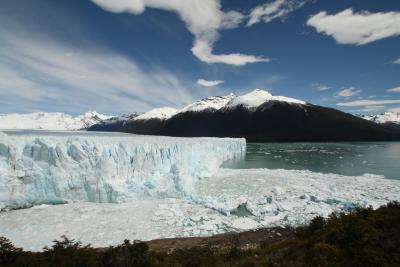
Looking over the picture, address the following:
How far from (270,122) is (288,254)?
127 m

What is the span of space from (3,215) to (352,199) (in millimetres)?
19280

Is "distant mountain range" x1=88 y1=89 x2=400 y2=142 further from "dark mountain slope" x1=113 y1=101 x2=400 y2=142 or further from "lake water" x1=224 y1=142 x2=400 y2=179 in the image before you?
"lake water" x1=224 y1=142 x2=400 y2=179

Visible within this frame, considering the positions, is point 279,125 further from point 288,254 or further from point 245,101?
point 288,254

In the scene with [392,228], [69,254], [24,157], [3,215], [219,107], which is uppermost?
[219,107]

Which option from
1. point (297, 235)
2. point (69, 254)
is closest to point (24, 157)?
point (69, 254)

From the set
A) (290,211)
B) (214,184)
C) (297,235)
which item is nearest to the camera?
(297,235)

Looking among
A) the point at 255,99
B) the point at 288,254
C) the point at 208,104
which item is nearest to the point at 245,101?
the point at 255,99

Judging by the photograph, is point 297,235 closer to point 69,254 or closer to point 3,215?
point 69,254

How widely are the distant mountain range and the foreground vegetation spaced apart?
100 meters

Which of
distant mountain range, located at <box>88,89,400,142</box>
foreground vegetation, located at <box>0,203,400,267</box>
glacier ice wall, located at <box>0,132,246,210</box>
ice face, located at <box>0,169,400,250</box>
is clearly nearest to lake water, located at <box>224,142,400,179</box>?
ice face, located at <box>0,169,400,250</box>

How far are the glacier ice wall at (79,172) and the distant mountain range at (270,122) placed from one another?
92733 millimetres

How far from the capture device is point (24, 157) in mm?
15125

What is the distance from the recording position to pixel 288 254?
7371mm

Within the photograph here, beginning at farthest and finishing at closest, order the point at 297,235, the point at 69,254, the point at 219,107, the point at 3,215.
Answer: the point at 219,107 → the point at 3,215 → the point at 297,235 → the point at 69,254
